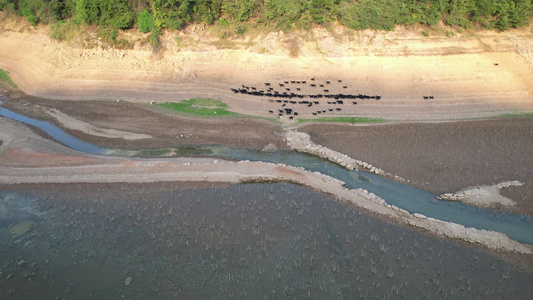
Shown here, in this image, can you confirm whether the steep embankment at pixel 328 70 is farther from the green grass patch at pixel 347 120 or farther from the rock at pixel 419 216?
the rock at pixel 419 216

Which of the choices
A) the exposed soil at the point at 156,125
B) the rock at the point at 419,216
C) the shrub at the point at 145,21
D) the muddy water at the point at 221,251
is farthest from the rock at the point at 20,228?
the shrub at the point at 145,21

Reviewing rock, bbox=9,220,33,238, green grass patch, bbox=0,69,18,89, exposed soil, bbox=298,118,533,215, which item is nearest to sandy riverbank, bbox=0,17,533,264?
exposed soil, bbox=298,118,533,215

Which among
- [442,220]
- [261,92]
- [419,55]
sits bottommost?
[442,220]

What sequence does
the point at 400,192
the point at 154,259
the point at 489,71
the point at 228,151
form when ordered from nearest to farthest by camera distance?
the point at 154,259 → the point at 400,192 → the point at 228,151 → the point at 489,71

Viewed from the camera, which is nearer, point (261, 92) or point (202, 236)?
point (202, 236)

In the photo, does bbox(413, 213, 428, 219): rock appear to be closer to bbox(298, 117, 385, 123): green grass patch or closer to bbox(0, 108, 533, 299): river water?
bbox(0, 108, 533, 299): river water

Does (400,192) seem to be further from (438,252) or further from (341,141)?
(341,141)

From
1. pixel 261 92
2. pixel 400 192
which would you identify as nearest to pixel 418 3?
pixel 261 92
